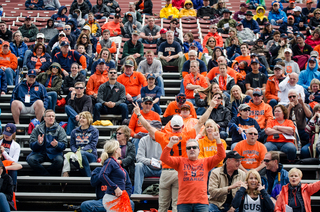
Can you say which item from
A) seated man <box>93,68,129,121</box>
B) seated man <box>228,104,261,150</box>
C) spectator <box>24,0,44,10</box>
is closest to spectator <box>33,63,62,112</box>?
seated man <box>93,68,129,121</box>

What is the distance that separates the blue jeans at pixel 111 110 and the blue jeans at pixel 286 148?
2.89 m

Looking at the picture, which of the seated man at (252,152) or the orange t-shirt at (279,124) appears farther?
the orange t-shirt at (279,124)

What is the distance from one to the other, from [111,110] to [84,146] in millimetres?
1579

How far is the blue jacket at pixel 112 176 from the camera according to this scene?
235 inches

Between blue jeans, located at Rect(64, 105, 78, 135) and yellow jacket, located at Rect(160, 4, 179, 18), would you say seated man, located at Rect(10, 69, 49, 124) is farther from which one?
yellow jacket, located at Rect(160, 4, 179, 18)

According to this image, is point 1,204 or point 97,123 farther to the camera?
point 97,123

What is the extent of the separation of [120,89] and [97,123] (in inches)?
36.8

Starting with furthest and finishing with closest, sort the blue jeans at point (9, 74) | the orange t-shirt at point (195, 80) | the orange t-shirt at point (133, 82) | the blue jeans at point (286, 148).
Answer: the blue jeans at point (9, 74) → the orange t-shirt at point (133, 82) → the orange t-shirt at point (195, 80) → the blue jeans at point (286, 148)

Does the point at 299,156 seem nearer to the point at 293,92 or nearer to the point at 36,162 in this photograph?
the point at 293,92

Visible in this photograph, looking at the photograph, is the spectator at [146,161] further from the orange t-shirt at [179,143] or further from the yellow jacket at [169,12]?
the yellow jacket at [169,12]

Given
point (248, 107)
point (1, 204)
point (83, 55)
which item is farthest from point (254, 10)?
point (1, 204)

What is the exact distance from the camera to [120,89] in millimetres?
9211

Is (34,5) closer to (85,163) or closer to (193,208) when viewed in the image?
A: (85,163)

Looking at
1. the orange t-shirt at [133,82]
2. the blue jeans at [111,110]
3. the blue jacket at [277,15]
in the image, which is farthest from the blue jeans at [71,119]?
the blue jacket at [277,15]
